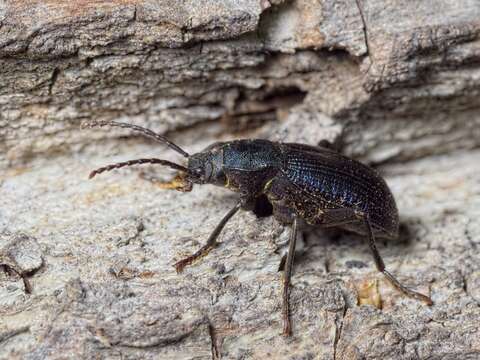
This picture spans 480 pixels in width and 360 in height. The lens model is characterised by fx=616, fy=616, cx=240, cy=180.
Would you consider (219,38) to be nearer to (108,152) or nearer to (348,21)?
(348,21)

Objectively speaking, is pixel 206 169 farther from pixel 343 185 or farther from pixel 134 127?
pixel 343 185

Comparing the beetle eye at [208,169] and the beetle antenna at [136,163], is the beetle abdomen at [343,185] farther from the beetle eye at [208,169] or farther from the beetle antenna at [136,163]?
the beetle antenna at [136,163]

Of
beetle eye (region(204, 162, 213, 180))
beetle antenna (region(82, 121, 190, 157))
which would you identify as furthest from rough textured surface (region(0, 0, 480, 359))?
beetle eye (region(204, 162, 213, 180))

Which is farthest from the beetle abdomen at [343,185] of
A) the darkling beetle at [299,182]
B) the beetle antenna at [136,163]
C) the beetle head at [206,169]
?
the beetle antenna at [136,163]

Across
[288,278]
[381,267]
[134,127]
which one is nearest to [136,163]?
[134,127]

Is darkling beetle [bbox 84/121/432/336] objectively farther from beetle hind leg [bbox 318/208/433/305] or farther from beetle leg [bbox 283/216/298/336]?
beetle leg [bbox 283/216/298/336]

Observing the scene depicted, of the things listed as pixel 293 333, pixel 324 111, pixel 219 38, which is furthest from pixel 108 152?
pixel 293 333
